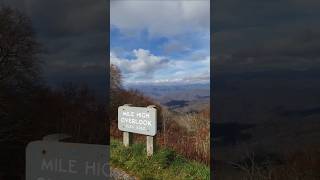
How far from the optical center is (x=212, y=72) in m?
2.02

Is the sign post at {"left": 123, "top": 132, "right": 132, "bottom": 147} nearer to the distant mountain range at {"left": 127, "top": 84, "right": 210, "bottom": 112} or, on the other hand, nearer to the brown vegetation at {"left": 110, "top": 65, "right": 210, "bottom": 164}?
the brown vegetation at {"left": 110, "top": 65, "right": 210, "bottom": 164}

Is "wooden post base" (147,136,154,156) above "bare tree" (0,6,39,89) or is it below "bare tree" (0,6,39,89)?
below

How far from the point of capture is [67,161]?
248cm

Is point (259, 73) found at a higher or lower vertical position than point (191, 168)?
higher

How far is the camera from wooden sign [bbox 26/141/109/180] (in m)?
2.39

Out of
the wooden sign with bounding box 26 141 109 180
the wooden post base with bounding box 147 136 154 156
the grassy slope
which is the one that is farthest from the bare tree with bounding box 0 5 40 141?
the wooden post base with bounding box 147 136 154 156

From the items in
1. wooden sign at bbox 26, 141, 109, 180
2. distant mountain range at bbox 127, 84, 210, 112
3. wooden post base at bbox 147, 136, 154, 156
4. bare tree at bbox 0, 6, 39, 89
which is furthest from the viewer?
bare tree at bbox 0, 6, 39, 89

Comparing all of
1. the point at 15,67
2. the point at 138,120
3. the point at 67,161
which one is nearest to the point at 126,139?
the point at 138,120

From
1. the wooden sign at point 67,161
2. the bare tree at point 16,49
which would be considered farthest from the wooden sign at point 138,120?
the bare tree at point 16,49

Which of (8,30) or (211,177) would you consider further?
(8,30)

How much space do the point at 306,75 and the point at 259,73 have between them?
0.18 m

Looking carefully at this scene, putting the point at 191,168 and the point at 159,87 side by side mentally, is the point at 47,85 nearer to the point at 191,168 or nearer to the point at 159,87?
the point at 159,87

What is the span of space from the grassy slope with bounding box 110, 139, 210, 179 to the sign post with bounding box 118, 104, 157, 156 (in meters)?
0.04

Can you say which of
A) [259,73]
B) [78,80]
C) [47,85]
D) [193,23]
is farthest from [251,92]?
[47,85]
